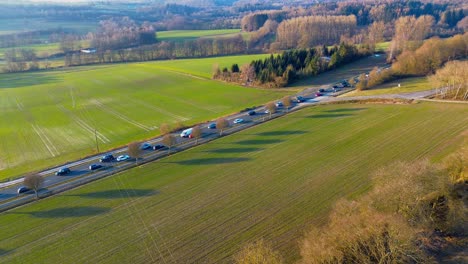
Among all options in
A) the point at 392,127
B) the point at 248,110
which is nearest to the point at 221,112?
the point at 248,110

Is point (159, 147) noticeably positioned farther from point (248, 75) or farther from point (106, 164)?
point (248, 75)

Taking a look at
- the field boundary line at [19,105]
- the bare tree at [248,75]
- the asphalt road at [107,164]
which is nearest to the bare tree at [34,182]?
the asphalt road at [107,164]

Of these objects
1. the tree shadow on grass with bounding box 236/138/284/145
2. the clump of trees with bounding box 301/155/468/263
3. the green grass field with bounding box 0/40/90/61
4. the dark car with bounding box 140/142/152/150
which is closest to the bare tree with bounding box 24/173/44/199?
the dark car with bounding box 140/142/152/150

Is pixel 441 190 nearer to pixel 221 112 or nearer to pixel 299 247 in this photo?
pixel 299 247

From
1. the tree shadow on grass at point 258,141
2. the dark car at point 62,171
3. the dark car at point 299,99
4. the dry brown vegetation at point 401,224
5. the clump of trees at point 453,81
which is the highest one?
the clump of trees at point 453,81

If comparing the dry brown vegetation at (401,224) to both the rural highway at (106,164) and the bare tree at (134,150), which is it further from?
the rural highway at (106,164)

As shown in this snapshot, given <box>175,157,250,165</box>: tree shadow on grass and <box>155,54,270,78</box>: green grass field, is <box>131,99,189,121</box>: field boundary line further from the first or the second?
<box>155,54,270,78</box>: green grass field

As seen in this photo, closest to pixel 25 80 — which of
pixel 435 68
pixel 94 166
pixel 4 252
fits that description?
pixel 94 166

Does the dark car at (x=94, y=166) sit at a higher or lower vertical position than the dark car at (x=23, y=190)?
higher
